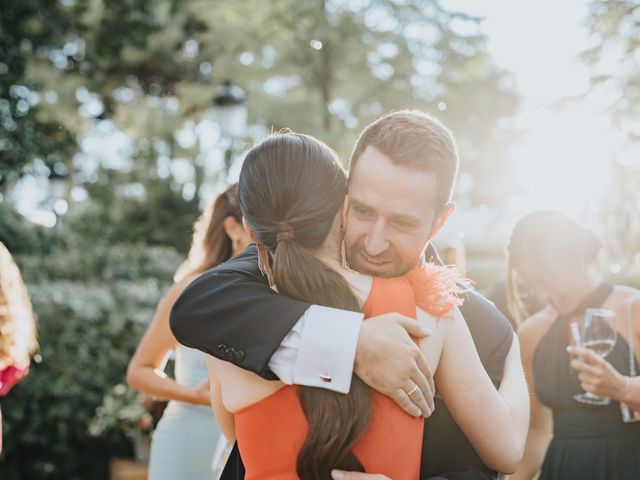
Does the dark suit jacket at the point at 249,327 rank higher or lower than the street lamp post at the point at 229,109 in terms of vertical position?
higher

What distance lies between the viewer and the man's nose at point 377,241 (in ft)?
6.38

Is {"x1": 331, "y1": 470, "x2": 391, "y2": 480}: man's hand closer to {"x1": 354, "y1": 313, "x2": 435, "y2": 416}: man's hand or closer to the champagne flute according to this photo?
{"x1": 354, "y1": 313, "x2": 435, "y2": 416}: man's hand

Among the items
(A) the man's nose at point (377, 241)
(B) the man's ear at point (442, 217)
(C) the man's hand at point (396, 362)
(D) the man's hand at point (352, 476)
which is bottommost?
(D) the man's hand at point (352, 476)

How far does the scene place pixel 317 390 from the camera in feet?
5.76

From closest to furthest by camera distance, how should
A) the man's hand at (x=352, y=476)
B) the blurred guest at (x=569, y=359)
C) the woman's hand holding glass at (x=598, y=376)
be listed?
the man's hand at (x=352, y=476), the woman's hand holding glass at (x=598, y=376), the blurred guest at (x=569, y=359)

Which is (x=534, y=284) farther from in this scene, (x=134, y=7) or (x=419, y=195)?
(x=134, y=7)

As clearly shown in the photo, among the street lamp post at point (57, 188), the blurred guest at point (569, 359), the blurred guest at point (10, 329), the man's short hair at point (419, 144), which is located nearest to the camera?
the man's short hair at point (419, 144)

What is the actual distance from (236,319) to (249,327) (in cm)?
4

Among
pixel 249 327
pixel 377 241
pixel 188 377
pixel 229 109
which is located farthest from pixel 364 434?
pixel 229 109

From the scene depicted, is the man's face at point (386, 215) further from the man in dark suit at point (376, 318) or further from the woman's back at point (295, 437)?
the woman's back at point (295, 437)

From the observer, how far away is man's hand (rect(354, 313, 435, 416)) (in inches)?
68.8

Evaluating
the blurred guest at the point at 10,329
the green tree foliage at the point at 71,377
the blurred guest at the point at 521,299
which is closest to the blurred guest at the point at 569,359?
the blurred guest at the point at 521,299

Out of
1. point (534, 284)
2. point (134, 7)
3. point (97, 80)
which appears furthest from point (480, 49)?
point (534, 284)

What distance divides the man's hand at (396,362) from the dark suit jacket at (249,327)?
0.58ft
